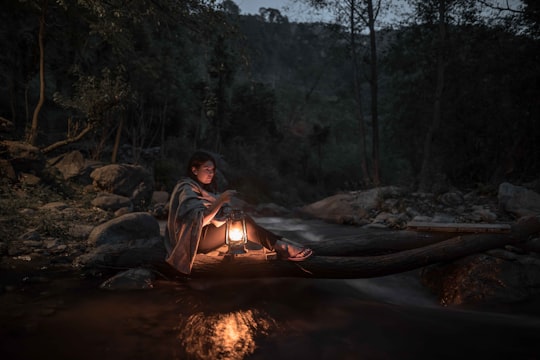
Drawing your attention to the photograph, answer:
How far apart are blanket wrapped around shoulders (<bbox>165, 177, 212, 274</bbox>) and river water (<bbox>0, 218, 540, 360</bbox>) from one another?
51 centimetres

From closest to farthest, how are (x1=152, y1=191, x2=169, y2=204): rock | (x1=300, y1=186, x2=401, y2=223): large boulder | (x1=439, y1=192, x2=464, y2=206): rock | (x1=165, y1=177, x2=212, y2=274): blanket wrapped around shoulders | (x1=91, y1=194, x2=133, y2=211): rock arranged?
(x1=165, y1=177, x2=212, y2=274): blanket wrapped around shoulders < (x1=91, y1=194, x2=133, y2=211): rock < (x1=439, y1=192, x2=464, y2=206): rock < (x1=300, y1=186, x2=401, y2=223): large boulder < (x1=152, y1=191, x2=169, y2=204): rock

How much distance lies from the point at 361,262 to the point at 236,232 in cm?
183

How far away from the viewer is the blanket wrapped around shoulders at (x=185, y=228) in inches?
168

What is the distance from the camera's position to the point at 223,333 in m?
3.48

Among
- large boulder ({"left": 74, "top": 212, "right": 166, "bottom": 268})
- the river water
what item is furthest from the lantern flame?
large boulder ({"left": 74, "top": 212, "right": 166, "bottom": 268})

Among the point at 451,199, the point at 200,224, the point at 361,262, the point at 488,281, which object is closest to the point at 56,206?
the point at 200,224

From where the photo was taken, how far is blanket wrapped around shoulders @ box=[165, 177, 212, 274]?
14.0 ft

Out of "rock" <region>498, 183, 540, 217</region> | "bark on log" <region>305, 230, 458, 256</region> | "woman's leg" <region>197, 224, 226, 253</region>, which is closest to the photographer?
"woman's leg" <region>197, 224, 226, 253</region>

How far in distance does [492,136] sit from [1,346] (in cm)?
1898

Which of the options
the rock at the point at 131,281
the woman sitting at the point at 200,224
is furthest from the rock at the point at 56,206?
the woman sitting at the point at 200,224

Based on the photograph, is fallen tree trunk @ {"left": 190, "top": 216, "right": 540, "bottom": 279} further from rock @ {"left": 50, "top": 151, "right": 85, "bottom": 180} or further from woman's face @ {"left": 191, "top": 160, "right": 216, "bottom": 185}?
rock @ {"left": 50, "top": 151, "right": 85, "bottom": 180}

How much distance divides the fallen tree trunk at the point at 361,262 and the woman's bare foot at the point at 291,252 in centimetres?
7

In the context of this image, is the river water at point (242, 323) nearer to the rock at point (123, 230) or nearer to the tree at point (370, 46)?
the rock at point (123, 230)

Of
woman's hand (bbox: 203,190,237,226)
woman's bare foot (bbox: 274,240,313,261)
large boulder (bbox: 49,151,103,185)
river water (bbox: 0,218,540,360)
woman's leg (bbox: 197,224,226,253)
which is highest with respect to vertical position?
large boulder (bbox: 49,151,103,185)
